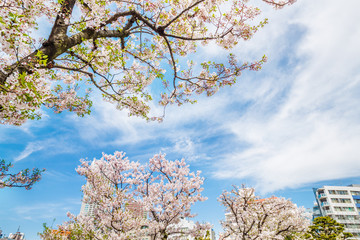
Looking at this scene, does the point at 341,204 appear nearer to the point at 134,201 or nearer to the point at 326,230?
the point at 326,230

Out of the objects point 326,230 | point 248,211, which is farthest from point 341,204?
point 248,211

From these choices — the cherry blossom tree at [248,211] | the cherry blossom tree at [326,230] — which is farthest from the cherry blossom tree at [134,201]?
the cherry blossom tree at [326,230]

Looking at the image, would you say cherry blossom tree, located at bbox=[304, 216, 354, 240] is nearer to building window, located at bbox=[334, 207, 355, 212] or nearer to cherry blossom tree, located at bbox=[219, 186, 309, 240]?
cherry blossom tree, located at bbox=[219, 186, 309, 240]

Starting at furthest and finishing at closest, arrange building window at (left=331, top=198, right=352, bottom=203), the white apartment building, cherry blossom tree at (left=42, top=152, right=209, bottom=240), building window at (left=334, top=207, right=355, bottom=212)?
1. building window at (left=331, top=198, right=352, bottom=203)
2. building window at (left=334, top=207, right=355, bottom=212)
3. the white apartment building
4. cherry blossom tree at (left=42, top=152, right=209, bottom=240)

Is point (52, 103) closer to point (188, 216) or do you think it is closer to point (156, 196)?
point (156, 196)

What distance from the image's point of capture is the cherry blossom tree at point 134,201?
919 centimetres

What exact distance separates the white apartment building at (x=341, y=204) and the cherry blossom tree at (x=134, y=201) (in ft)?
211

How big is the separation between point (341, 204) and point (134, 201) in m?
71.4

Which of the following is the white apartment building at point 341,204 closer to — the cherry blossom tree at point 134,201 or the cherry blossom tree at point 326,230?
the cherry blossom tree at point 326,230

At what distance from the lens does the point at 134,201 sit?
1042cm

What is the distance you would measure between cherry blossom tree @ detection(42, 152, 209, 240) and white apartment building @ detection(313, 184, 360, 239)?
6419 cm

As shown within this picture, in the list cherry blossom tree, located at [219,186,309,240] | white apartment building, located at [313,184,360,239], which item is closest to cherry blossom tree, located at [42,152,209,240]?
cherry blossom tree, located at [219,186,309,240]

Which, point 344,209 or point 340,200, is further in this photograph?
point 340,200

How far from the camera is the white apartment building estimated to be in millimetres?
51750
